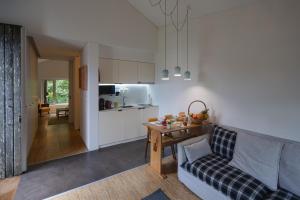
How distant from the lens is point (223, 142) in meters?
2.80

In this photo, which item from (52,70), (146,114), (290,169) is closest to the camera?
(290,169)

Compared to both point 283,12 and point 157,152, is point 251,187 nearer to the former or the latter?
point 157,152

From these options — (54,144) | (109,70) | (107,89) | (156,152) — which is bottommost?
(54,144)

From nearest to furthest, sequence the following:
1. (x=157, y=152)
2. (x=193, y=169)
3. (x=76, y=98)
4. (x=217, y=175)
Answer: (x=217, y=175) → (x=193, y=169) → (x=157, y=152) → (x=76, y=98)

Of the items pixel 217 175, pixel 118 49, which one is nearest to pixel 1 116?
pixel 118 49

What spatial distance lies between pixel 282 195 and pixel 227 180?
22.1 inches

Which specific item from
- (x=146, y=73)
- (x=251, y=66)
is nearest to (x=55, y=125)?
(x=146, y=73)

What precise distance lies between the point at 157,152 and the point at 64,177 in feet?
5.32

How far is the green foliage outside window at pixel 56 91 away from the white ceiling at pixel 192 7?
8.05 metres

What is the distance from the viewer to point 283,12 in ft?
8.50

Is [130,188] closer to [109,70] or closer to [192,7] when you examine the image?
[109,70]

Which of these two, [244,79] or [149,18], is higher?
[149,18]

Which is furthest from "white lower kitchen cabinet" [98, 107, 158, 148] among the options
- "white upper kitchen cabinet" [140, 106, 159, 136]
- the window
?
the window

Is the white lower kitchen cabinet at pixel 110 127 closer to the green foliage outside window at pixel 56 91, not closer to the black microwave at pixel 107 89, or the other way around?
the black microwave at pixel 107 89
